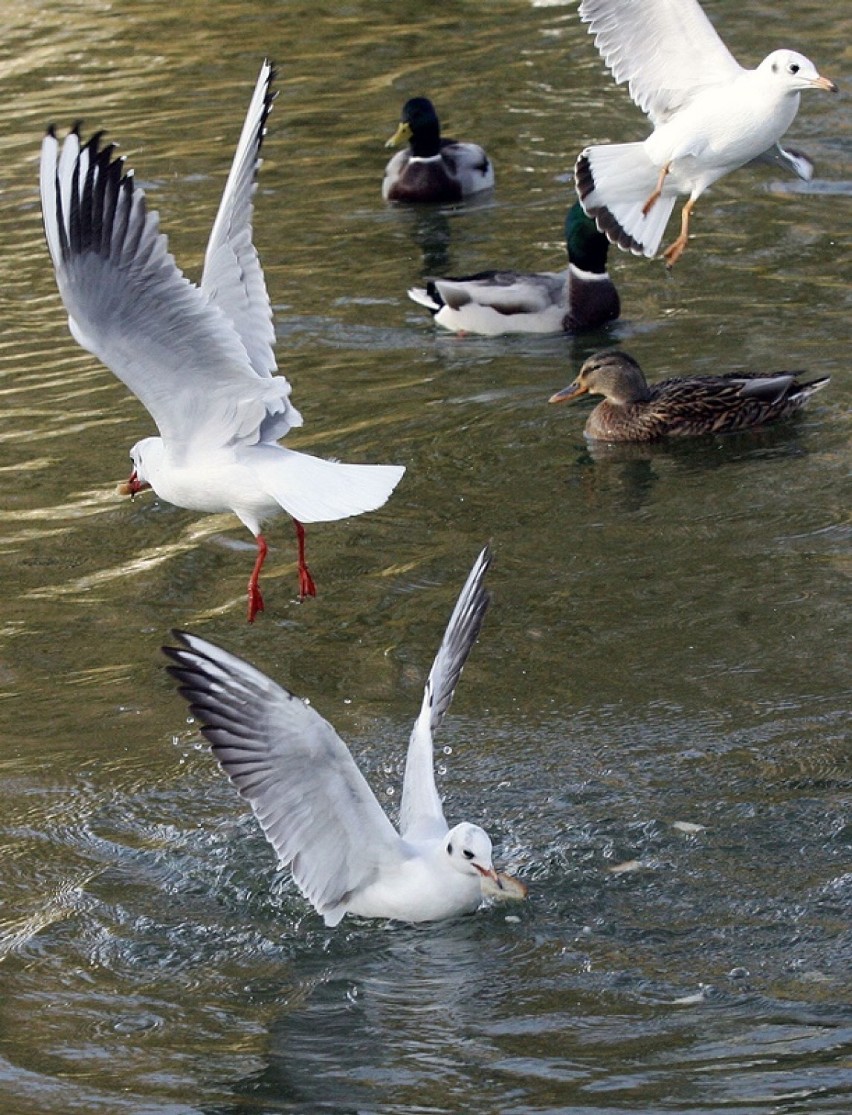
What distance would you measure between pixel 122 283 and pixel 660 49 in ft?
13.5

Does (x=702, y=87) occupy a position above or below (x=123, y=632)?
above

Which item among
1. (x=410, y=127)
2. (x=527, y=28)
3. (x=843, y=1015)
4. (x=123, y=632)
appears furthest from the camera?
(x=527, y=28)

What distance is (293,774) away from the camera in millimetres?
5453

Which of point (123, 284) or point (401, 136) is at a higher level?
point (123, 284)

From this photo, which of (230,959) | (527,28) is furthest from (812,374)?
(527,28)

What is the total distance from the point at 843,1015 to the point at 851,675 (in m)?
2.11

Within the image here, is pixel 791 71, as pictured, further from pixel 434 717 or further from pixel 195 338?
pixel 434 717

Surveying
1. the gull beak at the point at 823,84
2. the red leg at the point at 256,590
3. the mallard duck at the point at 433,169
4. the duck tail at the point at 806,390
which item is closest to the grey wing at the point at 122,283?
the red leg at the point at 256,590

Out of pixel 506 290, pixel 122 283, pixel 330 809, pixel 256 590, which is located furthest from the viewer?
pixel 506 290

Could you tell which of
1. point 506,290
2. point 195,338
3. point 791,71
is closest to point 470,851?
point 195,338

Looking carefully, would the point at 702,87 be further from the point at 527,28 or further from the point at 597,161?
the point at 527,28

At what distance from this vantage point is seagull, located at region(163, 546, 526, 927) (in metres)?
5.28

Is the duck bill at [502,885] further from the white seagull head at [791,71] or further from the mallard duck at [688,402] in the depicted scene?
the white seagull head at [791,71]

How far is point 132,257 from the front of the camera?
636cm
